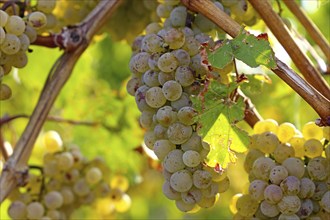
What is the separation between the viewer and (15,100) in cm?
229

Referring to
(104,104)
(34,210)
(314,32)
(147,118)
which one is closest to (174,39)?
(147,118)

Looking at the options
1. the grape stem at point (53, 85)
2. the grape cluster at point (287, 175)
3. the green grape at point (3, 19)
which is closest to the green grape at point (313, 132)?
the grape cluster at point (287, 175)

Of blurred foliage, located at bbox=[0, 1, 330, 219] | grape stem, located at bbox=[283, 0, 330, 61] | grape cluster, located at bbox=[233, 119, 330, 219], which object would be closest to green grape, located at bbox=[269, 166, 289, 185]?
grape cluster, located at bbox=[233, 119, 330, 219]

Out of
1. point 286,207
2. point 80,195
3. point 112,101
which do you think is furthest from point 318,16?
point 286,207

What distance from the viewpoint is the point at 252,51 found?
115cm

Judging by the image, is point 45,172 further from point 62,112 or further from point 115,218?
point 62,112

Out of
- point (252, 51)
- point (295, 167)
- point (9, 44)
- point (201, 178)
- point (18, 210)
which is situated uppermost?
point (252, 51)

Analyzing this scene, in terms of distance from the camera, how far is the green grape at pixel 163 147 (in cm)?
123

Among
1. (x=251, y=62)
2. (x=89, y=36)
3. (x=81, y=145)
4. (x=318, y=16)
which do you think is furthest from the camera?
(x=318, y=16)

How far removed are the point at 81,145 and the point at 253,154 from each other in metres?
0.96

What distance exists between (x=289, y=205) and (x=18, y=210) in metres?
0.66

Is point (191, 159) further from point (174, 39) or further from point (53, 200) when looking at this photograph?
point (53, 200)

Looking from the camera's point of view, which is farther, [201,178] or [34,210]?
[34,210]

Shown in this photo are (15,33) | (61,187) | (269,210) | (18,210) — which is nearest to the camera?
(269,210)
